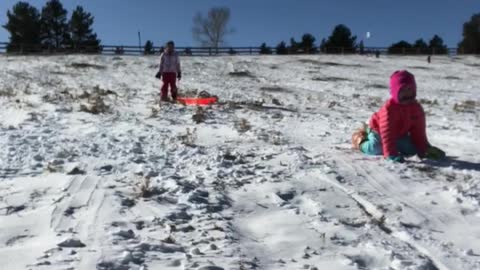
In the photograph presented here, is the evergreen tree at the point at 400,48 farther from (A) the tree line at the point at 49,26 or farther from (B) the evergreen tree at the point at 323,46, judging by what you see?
(A) the tree line at the point at 49,26

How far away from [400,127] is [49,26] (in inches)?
2281

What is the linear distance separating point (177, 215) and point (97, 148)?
2.67m

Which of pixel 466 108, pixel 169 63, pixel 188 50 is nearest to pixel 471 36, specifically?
pixel 188 50

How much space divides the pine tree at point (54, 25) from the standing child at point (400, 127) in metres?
55.9

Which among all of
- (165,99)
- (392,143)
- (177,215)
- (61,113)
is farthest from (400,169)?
(165,99)

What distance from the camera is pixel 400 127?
634 centimetres

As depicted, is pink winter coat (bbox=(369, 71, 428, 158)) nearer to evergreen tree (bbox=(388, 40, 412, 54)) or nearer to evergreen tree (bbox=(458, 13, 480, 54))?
evergreen tree (bbox=(388, 40, 412, 54))

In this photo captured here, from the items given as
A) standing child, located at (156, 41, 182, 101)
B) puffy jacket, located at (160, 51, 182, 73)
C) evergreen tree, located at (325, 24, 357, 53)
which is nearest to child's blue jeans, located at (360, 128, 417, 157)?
standing child, located at (156, 41, 182, 101)

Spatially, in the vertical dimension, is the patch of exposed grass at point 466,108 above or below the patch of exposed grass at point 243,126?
below

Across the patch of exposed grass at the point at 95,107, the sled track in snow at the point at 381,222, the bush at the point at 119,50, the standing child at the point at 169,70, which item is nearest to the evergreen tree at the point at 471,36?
the bush at the point at 119,50

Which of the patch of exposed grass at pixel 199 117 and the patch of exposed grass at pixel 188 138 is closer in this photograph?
the patch of exposed grass at pixel 188 138

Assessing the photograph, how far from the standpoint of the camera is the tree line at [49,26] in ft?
181

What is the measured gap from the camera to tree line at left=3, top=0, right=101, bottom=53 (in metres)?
55.3

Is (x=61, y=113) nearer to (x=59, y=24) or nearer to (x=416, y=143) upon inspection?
(x=416, y=143)
